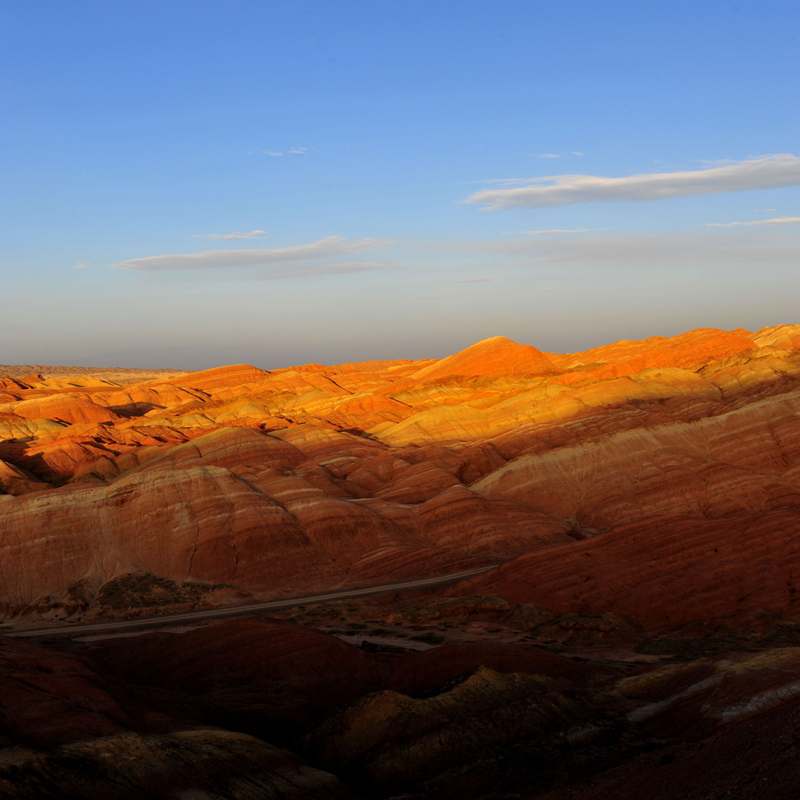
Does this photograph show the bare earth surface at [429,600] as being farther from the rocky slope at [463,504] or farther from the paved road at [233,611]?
the paved road at [233,611]

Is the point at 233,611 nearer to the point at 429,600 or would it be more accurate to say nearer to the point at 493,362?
the point at 429,600

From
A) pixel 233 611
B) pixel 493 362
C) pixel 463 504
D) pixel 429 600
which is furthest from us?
pixel 493 362

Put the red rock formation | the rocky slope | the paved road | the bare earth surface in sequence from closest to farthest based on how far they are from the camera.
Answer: the bare earth surface, the paved road, the rocky slope, the red rock formation

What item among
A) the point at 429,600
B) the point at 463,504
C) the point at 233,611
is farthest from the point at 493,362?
the point at 233,611

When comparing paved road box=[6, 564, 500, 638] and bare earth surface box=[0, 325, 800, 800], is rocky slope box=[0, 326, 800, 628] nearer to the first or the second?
bare earth surface box=[0, 325, 800, 800]

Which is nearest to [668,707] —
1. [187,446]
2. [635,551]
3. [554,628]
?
[554,628]

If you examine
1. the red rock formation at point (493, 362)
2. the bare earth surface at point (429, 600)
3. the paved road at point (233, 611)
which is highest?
the red rock formation at point (493, 362)

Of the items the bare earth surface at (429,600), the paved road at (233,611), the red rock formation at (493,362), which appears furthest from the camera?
the red rock formation at (493,362)

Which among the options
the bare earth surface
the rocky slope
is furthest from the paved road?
the rocky slope

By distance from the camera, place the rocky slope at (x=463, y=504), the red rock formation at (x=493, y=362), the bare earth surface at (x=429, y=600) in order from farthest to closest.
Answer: the red rock formation at (x=493, y=362) < the rocky slope at (x=463, y=504) < the bare earth surface at (x=429, y=600)

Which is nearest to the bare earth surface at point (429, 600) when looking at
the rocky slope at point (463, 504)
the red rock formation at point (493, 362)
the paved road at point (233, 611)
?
the rocky slope at point (463, 504)
